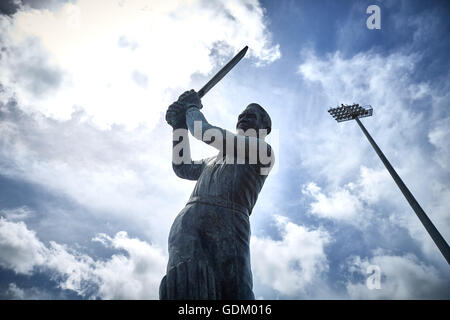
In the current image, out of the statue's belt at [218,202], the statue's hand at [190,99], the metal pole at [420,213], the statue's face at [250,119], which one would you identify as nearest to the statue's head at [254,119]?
the statue's face at [250,119]

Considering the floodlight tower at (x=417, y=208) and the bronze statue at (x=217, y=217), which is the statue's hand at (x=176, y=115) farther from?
the floodlight tower at (x=417, y=208)

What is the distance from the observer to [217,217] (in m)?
3.27

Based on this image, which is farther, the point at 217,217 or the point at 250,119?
the point at 250,119

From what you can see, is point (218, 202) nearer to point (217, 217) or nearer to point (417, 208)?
point (217, 217)

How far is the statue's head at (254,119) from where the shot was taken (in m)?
4.50

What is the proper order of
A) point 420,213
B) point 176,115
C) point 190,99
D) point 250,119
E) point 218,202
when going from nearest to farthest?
point 218,202, point 190,99, point 176,115, point 250,119, point 420,213

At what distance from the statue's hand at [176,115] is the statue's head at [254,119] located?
941mm

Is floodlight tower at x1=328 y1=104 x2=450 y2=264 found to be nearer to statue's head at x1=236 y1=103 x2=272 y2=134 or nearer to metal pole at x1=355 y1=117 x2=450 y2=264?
metal pole at x1=355 y1=117 x2=450 y2=264

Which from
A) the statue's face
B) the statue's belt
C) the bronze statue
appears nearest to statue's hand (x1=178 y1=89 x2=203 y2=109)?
the bronze statue

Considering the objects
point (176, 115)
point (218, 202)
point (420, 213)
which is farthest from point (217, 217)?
point (420, 213)

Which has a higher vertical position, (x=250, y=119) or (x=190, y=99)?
(x=190, y=99)

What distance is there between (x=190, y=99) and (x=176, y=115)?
0.37 meters

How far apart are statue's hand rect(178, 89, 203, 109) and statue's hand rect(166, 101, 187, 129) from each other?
72 millimetres
